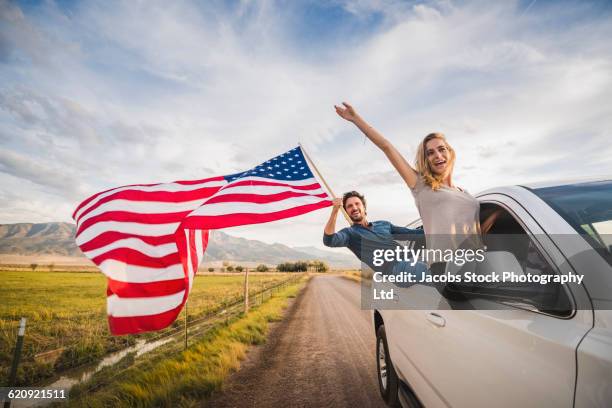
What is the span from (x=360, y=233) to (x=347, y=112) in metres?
1.35

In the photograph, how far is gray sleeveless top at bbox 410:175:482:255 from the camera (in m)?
2.11

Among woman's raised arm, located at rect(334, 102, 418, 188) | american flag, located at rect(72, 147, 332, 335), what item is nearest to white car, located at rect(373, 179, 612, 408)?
woman's raised arm, located at rect(334, 102, 418, 188)

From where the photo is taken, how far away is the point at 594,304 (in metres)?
1.22

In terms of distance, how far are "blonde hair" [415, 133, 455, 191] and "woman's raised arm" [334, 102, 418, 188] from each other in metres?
0.07

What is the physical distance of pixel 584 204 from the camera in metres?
1.68

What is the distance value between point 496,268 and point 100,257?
12.7 ft

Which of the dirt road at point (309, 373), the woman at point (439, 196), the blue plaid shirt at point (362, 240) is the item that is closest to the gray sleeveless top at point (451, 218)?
the woman at point (439, 196)

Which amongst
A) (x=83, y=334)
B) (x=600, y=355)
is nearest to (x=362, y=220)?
(x=600, y=355)

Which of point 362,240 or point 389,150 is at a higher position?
point 389,150

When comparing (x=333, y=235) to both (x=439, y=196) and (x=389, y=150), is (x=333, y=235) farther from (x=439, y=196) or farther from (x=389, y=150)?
(x=439, y=196)

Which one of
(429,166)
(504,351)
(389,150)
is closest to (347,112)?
(389,150)

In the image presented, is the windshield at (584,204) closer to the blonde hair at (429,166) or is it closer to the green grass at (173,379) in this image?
the blonde hair at (429,166)

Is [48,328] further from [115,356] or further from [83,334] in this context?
[115,356]

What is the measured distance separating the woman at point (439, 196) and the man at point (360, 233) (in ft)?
3.20
